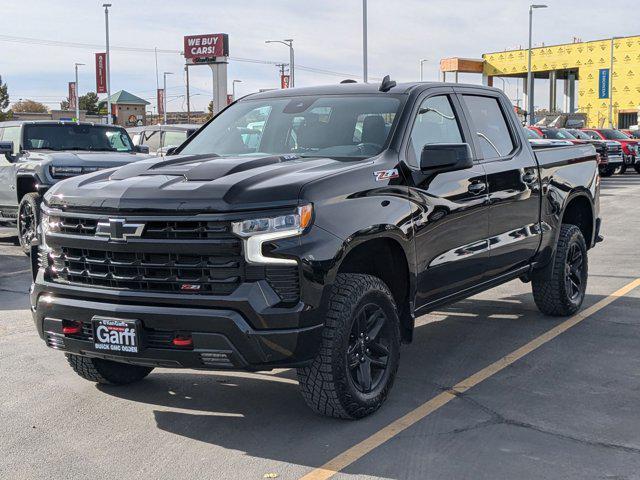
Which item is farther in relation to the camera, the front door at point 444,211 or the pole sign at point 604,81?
the pole sign at point 604,81

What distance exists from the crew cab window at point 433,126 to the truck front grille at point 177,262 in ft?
5.17

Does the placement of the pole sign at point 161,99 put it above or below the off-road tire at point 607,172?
above

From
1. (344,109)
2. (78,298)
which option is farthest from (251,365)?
(344,109)

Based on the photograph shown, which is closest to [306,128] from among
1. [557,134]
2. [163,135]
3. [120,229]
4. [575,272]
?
[120,229]

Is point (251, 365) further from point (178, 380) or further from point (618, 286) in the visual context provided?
point (618, 286)

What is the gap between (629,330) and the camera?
739cm

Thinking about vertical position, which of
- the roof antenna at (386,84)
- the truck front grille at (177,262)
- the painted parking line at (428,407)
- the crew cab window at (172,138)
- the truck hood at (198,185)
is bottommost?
the painted parking line at (428,407)

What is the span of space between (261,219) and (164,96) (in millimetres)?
90815

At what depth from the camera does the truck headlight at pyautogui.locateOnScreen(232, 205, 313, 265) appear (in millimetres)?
4504

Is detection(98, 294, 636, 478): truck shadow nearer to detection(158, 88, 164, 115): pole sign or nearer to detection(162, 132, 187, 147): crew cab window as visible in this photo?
detection(162, 132, 187, 147): crew cab window

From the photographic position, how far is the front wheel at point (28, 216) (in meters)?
11.7

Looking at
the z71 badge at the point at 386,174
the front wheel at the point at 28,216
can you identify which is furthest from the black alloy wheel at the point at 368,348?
the front wheel at the point at 28,216

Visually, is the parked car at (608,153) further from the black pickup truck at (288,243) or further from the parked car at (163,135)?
the black pickup truck at (288,243)

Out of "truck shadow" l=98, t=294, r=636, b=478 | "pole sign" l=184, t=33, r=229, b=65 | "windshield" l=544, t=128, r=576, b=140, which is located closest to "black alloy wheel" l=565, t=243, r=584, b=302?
"truck shadow" l=98, t=294, r=636, b=478
